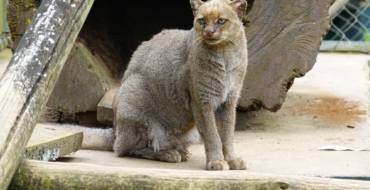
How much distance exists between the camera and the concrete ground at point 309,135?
4723mm

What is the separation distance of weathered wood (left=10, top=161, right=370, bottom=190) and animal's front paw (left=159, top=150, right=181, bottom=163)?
122 centimetres

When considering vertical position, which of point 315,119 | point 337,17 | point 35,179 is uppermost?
point 35,179

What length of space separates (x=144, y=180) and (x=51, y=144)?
0.89 m

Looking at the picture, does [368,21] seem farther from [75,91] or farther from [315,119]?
[75,91]

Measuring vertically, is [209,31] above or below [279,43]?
above

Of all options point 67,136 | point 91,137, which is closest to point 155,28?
point 91,137

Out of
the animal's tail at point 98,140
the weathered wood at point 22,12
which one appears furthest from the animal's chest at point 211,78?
the weathered wood at point 22,12

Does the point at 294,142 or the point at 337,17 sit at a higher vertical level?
the point at 294,142

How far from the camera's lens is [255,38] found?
5.63 meters

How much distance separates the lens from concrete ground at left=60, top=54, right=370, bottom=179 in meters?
4.72

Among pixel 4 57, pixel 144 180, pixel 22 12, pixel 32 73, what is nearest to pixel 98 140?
pixel 22 12

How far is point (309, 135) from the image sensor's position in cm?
567

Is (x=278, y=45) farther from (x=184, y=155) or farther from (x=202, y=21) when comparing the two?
(x=202, y=21)

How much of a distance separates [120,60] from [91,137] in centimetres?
172
